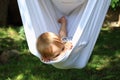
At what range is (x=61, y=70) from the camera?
515cm

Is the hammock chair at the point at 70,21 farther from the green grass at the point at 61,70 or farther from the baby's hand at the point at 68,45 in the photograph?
the green grass at the point at 61,70

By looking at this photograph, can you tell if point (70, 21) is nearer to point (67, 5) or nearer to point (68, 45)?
point (67, 5)

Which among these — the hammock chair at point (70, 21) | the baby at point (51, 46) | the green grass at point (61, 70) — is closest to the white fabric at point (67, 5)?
the hammock chair at point (70, 21)

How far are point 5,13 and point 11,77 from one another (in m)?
2.81

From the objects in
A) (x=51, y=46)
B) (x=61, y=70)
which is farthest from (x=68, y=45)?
(x=61, y=70)

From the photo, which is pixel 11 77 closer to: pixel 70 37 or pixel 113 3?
pixel 70 37

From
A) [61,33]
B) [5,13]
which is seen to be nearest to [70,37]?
[61,33]

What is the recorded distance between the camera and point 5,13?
7504 mm

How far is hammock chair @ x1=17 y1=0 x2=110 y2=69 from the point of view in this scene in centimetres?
329

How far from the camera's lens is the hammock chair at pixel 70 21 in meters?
3.29

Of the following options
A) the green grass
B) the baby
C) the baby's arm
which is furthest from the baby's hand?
the green grass

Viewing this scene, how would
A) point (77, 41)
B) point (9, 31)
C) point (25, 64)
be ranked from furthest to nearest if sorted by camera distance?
point (9, 31) → point (25, 64) → point (77, 41)

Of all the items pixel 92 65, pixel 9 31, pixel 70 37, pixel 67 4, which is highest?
pixel 67 4

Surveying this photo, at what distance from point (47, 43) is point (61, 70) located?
1.94 meters
